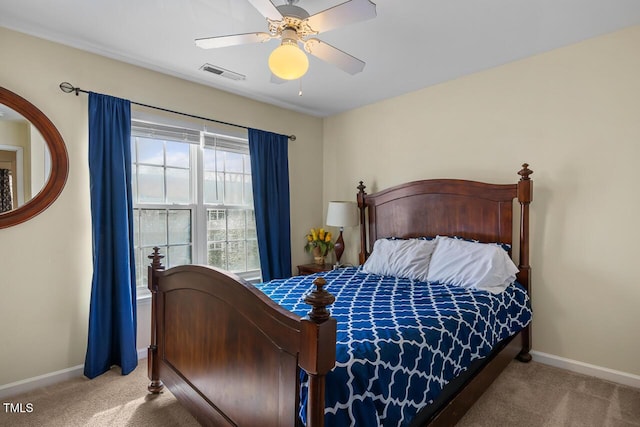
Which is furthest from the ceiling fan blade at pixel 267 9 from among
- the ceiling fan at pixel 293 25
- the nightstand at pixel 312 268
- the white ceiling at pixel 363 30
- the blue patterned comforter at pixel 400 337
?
the nightstand at pixel 312 268

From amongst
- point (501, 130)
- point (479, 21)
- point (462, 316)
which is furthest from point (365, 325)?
point (501, 130)

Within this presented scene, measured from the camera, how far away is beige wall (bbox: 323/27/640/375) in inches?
94.4

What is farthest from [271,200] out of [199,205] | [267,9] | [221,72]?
[267,9]

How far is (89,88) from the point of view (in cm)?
264

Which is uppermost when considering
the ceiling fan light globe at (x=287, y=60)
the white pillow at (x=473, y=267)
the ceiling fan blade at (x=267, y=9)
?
the ceiling fan blade at (x=267, y=9)

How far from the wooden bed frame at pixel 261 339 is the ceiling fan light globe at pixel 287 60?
3.58 ft

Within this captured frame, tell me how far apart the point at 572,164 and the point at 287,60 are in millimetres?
2323

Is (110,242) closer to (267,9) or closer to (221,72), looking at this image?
(221,72)

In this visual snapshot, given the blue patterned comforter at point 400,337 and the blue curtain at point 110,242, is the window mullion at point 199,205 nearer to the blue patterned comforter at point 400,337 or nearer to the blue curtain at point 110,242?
the blue curtain at point 110,242

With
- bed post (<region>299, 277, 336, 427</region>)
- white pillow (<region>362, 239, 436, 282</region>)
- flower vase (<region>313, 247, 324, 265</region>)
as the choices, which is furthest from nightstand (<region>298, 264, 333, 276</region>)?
bed post (<region>299, 277, 336, 427</region>)

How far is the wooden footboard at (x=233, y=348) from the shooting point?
118 centimetres

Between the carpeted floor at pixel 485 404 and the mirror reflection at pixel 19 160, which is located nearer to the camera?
the carpeted floor at pixel 485 404

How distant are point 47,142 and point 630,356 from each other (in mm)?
4438

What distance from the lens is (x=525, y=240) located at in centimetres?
272
